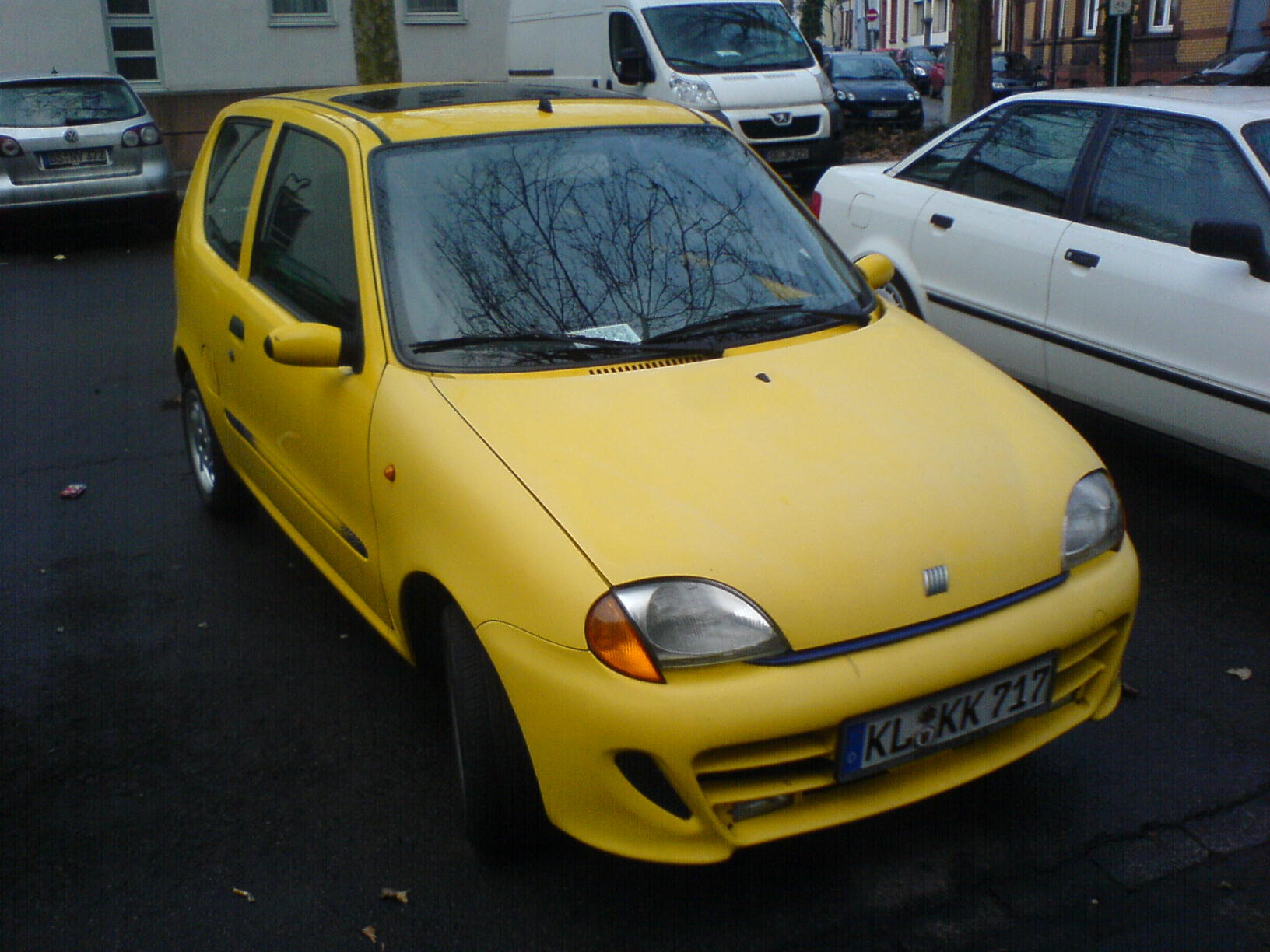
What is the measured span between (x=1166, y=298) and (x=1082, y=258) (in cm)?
47

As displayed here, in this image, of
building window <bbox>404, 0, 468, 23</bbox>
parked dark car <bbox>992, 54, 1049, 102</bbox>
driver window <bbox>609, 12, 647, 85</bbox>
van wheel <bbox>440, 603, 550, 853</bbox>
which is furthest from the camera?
parked dark car <bbox>992, 54, 1049, 102</bbox>

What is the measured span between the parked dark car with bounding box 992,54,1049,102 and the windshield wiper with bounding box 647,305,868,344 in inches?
1148

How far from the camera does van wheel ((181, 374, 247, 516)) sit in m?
4.91

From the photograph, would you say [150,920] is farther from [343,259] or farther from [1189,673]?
[1189,673]

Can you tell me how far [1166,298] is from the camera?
4562mm

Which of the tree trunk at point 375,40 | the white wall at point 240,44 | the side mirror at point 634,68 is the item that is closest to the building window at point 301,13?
the white wall at point 240,44

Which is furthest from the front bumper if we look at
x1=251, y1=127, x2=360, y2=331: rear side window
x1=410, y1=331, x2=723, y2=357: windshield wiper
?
x1=251, y1=127, x2=360, y2=331: rear side window

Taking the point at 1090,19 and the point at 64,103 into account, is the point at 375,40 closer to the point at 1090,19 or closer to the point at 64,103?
the point at 64,103

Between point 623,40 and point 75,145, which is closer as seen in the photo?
point 75,145

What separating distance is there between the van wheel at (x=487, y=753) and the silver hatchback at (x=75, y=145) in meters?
10.5

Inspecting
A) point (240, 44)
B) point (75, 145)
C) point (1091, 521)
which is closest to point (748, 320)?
point (1091, 521)

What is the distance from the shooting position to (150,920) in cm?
278

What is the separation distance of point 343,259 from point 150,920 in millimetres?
1743

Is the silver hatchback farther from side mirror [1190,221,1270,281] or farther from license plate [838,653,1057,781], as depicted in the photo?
license plate [838,653,1057,781]
